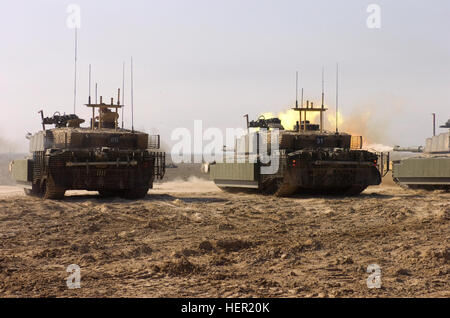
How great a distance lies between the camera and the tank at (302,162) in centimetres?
1973

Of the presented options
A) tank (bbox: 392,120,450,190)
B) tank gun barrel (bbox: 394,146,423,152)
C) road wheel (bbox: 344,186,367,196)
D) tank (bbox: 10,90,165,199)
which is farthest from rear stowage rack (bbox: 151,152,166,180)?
tank gun barrel (bbox: 394,146,423,152)

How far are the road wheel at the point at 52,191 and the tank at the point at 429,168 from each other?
12.7 m

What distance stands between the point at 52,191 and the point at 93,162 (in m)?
1.45

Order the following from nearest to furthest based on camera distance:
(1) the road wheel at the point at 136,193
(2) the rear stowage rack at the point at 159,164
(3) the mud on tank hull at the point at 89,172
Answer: (3) the mud on tank hull at the point at 89,172, (1) the road wheel at the point at 136,193, (2) the rear stowage rack at the point at 159,164

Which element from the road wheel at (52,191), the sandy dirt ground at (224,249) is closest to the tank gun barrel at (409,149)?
the sandy dirt ground at (224,249)

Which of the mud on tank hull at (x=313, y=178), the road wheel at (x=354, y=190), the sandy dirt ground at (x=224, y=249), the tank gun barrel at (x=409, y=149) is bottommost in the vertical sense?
the sandy dirt ground at (x=224, y=249)

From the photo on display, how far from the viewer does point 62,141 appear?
63.2 ft

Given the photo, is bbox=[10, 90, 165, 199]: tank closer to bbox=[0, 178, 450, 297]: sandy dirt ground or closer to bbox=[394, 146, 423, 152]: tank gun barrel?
bbox=[0, 178, 450, 297]: sandy dirt ground

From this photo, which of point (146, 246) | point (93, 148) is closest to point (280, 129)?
point (93, 148)

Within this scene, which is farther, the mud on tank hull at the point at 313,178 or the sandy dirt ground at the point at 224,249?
the mud on tank hull at the point at 313,178

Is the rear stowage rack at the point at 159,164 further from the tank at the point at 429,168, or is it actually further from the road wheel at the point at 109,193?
the tank at the point at 429,168

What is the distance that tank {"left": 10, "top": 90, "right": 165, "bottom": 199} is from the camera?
1825 cm

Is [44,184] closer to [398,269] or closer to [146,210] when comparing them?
[146,210]

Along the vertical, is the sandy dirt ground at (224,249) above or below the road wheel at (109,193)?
below
